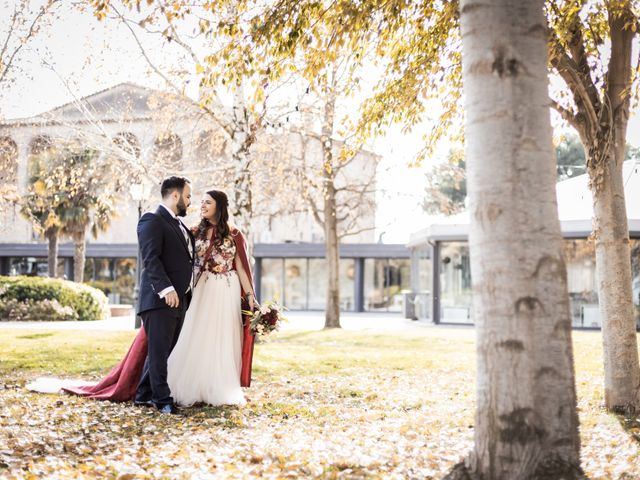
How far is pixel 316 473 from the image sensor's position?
4273 mm

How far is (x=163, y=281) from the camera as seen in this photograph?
6234 mm

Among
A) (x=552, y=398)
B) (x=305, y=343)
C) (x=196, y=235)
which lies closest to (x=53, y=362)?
(x=196, y=235)

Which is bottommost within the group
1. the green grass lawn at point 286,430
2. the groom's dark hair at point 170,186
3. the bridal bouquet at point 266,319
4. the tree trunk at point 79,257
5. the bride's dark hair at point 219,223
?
the green grass lawn at point 286,430

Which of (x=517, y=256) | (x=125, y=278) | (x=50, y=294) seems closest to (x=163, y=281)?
(x=517, y=256)

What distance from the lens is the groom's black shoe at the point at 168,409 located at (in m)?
6.26

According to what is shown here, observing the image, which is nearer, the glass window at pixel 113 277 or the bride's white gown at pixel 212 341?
the bride's white gown at pixel 212 341

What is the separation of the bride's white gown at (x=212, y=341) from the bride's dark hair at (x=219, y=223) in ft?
0.25

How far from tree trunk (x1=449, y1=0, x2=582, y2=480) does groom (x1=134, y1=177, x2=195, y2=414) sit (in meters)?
3.41

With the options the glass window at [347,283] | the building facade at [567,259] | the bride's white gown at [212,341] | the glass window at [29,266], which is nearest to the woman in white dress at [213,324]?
the bride's white gown at [212,341]

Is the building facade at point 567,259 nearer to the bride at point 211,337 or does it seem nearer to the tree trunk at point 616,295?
the tree trunk at point 616,295

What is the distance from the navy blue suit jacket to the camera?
626 cm

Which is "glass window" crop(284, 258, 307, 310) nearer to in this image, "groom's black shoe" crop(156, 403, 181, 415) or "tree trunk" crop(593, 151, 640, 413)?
"groom's black shoe" crop(156, 403, 181, 415)

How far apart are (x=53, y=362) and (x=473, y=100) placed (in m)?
8.80

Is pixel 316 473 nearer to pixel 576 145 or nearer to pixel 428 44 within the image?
pixel 428 44
